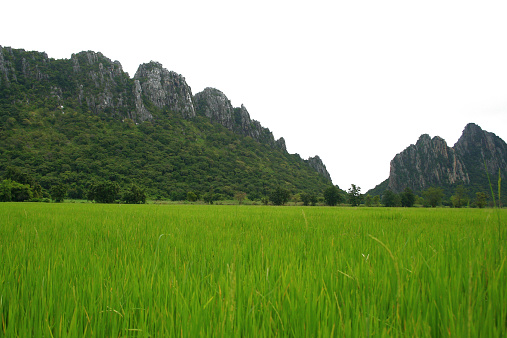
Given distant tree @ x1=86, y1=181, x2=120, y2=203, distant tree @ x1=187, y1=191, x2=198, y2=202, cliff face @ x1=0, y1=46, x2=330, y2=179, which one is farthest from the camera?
cliff face @ x1=0, y1=46, x2=330, y2=179

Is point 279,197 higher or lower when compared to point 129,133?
lower

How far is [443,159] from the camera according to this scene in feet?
470

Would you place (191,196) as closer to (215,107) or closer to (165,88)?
(215,107)

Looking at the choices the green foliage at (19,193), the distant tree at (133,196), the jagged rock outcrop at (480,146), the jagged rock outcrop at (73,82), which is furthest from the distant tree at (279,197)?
the jagged rock outcrop at (480,146)

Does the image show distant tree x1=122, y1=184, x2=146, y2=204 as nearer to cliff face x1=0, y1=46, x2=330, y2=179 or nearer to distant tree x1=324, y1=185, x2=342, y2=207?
distant tree x1=324, y1=185, x2=342, y2=207

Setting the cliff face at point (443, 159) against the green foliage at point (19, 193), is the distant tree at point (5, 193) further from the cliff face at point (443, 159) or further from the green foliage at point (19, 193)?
the cliff face at point (443, 159)

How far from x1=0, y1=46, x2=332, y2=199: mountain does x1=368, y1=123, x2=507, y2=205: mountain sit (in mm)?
65413

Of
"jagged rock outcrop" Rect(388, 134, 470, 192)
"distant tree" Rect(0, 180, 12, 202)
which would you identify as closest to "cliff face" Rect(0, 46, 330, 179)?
"distant tree" Rect(0, 180, 12, 202)

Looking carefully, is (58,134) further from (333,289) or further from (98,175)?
(333,289)

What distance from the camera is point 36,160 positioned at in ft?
243

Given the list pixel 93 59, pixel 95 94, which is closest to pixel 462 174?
pixel 95 94

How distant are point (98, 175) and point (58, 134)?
3282 cm

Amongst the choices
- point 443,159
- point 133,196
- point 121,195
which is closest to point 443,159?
point 443,159

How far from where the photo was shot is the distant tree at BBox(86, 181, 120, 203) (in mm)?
56469
